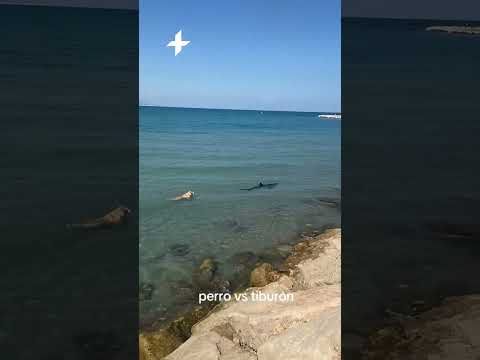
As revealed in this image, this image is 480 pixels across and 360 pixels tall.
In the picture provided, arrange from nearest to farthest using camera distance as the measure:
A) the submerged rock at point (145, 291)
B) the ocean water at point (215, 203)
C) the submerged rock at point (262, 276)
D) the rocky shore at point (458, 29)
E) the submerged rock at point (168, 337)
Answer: the submerged rock at point (168, 337), the submerged rock at point (145, 291), the ocean water at point (215, 203), the submerged rock at point (262, 276), the rocky shore at point (458, 29)

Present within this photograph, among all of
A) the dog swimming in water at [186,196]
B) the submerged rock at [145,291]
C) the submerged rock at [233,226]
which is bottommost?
the submerged rock at [145,291]

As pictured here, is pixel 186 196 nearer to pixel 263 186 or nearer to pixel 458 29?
pixel 263 186

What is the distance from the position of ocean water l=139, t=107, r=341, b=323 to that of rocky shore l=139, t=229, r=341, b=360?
36 cm

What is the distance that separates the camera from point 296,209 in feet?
21.3

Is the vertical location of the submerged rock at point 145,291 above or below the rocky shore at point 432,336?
above

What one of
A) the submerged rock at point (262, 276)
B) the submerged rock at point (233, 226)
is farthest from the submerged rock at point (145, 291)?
the submerged rock at point (233, 226)

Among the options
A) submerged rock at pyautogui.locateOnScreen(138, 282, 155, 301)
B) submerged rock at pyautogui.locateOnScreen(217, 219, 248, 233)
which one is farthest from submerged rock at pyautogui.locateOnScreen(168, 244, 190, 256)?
submerged rock at pyautogui.locateOnScreen(217, 219, 248, 233)

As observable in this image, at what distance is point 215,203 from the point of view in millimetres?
5867

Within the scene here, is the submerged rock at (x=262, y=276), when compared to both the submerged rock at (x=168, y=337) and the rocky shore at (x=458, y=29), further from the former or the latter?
the rocky shore at (x=458, y=29)

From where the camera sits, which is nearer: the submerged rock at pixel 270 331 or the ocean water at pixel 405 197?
the submerged rock at pixel 270 331

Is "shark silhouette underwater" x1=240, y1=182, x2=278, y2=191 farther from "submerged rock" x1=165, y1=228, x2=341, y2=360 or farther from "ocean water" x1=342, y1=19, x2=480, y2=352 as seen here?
"submerged rock" x1=165, y1=228, x2=341, y2=360

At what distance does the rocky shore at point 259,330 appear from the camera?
3.14 meters

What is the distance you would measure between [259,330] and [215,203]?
107 inches

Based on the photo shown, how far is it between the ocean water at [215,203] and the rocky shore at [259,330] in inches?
14.1
